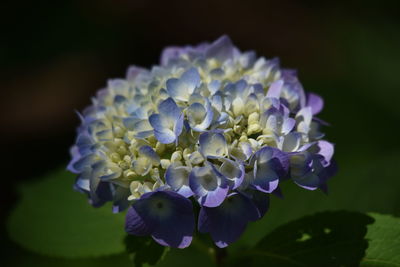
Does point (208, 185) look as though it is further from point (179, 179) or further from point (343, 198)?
point (343, 198)

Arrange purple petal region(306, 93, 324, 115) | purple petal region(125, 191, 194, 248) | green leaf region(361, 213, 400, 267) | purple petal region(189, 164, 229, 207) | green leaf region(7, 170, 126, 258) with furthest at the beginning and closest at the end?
green leaf region(7, 170, 126, 258) < purple petal region(306, 93, 324, 115) < green leaf region(361, 213, 400, 267) < purple petal region(125, 191, 194, 248) < purple petal region(189, 164, 229, 207)

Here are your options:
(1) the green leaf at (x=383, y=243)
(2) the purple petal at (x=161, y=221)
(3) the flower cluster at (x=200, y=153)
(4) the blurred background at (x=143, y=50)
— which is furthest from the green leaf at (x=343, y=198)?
(4) the blurred background at (x=143, y=50)

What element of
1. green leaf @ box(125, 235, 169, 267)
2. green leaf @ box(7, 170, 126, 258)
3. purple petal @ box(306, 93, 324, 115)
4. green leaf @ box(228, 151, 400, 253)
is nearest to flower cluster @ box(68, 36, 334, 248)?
purple petal @ box(306, 93, 324, 115)

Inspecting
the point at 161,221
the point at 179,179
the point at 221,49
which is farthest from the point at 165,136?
the point at 221,49

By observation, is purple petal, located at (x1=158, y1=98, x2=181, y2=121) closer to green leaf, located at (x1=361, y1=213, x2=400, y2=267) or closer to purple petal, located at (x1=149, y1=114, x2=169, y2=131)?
purple petal, located at (x1=149, y1=114, x2=169, y2=131)

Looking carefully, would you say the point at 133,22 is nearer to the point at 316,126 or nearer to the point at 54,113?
the point at 54,113

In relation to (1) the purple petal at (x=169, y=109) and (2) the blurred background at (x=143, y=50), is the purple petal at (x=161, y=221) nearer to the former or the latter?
(1) the purple petal at (x=169, y=109)
